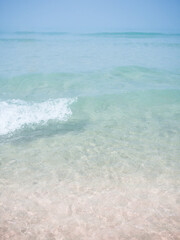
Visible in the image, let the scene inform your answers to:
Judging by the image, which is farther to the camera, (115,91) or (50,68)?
(50,68)

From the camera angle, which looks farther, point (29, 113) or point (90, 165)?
point (29, 113)

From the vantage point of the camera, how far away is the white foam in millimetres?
7143

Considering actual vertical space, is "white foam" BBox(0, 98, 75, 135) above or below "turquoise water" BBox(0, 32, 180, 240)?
above

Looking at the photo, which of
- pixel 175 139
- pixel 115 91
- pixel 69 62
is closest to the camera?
pixel 175 139

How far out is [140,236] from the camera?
3.14 meters

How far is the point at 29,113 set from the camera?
8.18 meters

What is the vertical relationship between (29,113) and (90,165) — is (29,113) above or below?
above

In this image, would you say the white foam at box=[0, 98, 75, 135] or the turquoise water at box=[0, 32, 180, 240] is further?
the white foam at box=[0, 98, 75, 135]

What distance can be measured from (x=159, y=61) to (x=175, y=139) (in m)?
16.0

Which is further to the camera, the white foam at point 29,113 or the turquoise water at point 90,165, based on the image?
the white foam at point 29,113

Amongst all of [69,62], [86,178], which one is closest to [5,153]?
[86,178]

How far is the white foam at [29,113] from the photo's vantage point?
7.14 metres

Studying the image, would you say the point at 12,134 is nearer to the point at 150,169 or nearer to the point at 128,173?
the point at 128,173

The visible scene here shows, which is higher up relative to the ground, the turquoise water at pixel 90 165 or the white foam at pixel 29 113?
the white foam at pixel 29 113
